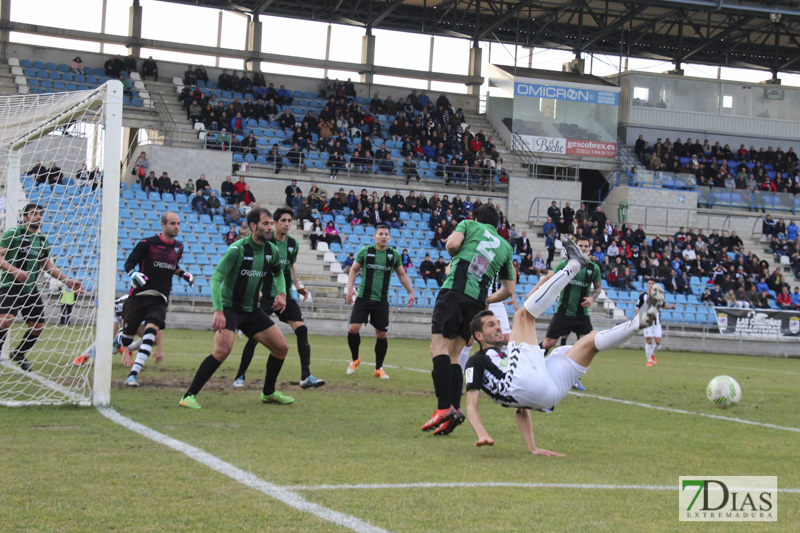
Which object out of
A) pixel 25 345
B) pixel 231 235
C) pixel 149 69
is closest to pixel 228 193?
pixel 231 235

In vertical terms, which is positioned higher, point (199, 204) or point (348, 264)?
point (199, 204)

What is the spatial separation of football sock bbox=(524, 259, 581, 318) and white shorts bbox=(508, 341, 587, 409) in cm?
→ 31

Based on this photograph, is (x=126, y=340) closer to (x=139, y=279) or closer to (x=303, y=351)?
(x=139, y=279)

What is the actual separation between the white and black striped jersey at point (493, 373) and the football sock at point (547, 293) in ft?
1.48

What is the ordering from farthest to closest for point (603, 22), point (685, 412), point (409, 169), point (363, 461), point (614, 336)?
point (603, 22)
point (409, 169)
point (685, 412)
point (614, 336)
point (363, 461)

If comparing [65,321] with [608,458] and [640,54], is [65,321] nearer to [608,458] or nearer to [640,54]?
[608,458]

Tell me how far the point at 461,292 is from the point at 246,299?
8.02 ft

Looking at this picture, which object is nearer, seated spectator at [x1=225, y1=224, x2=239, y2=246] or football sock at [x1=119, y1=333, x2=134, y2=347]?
football sock at [x1=119, y1=333, x2=134, y2=347]

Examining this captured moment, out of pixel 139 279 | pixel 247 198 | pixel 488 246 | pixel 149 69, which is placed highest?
pixel 149 69

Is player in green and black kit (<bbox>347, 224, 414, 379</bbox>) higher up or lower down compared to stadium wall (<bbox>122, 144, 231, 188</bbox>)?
lower down

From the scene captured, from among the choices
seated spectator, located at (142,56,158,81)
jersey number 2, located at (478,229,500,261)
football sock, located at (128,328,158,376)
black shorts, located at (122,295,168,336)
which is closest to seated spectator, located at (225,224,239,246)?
seated spectator, located at (142,56,158,81)

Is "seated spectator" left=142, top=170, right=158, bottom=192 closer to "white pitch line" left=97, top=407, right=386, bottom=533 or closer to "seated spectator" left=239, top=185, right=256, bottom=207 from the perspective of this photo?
"seated spectator" left=239, top=185, right=256, bottom=207

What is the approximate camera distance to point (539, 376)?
647cm

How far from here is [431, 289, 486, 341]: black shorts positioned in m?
7.82
